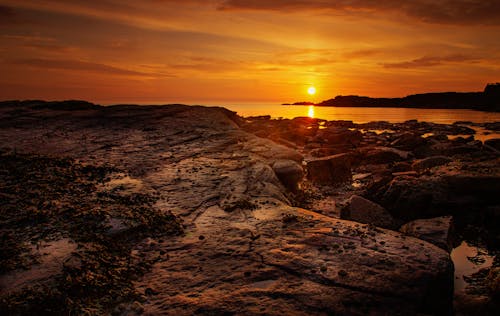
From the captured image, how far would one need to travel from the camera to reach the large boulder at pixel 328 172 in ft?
46.6

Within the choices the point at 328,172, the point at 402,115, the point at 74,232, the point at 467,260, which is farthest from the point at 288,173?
the point at 402,115

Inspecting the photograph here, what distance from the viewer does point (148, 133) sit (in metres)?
12.1

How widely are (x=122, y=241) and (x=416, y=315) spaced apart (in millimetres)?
4659

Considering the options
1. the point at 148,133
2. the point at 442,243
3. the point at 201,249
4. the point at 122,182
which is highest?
the point at 148,133

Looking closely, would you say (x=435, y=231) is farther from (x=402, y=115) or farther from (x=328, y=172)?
(x=402, y=115)

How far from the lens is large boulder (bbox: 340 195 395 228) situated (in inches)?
337

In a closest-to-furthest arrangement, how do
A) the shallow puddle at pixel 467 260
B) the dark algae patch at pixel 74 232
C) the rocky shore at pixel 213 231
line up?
1. the dark algae patch at pixel 74 232
2. the rocky shore at pixel 213 231
3. the shallow puddle at pixel 467 260

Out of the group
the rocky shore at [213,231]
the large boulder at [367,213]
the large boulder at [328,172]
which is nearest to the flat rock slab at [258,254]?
the rocky shore at [213,231]

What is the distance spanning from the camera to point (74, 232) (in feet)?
18.0

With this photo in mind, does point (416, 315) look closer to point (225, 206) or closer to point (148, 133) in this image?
Answer: point (225, 206)

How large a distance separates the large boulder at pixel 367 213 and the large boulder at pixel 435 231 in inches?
26.3

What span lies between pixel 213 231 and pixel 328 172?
31.3 ft

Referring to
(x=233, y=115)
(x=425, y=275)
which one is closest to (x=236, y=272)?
(x=425, y=275)

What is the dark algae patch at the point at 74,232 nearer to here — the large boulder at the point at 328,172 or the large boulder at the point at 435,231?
the large boulder at the point at 435,231
